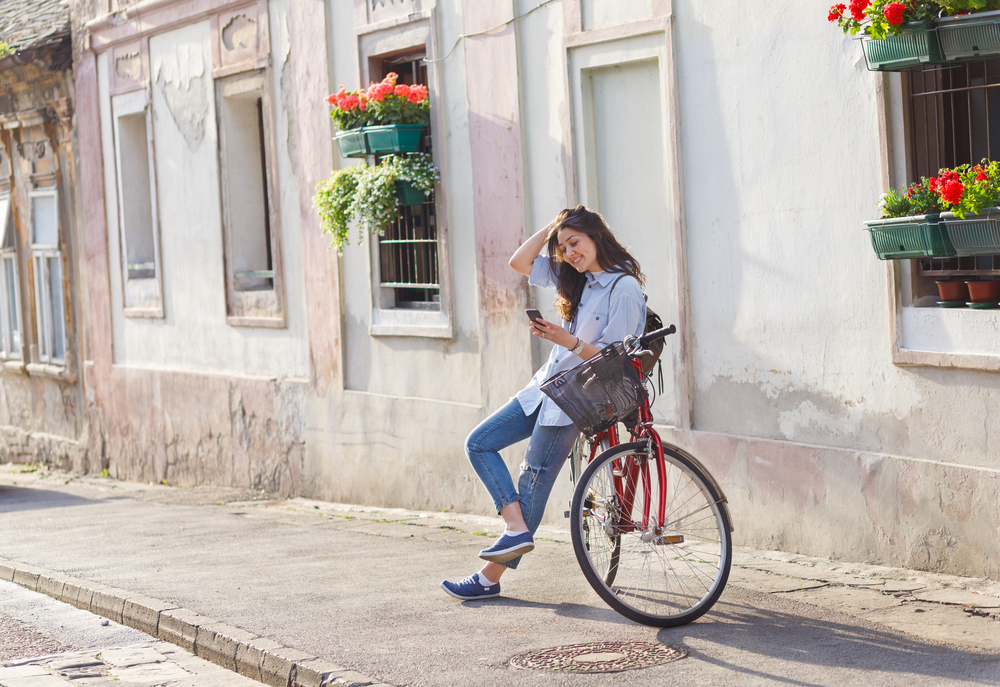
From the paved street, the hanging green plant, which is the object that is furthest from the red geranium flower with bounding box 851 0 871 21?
the hanging green plant

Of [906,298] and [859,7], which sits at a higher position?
[859,7]

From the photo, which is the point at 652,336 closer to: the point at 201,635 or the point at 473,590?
the point at 473,590

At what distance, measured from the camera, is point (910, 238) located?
6.05 metres

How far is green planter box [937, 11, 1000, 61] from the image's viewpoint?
18.6 ft

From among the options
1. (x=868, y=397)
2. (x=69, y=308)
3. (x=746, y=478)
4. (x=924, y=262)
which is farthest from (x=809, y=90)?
(x=69, y=308)

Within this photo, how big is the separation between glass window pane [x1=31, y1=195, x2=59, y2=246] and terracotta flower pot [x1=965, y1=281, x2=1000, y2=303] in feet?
40.1

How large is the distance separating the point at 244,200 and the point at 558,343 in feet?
25.2

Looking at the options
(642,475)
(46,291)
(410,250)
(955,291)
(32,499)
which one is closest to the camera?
(642,475)

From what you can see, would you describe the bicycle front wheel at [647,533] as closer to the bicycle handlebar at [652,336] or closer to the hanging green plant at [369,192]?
the bicycle handlebar at [652,336]

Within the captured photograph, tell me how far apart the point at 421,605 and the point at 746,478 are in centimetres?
216

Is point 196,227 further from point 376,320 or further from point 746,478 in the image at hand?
point 746,478

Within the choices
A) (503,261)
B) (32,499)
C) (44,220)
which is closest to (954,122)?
(503,261)

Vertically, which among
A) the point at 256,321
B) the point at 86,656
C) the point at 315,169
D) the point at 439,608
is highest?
the point at 315,169

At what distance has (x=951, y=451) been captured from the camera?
20.8ft
